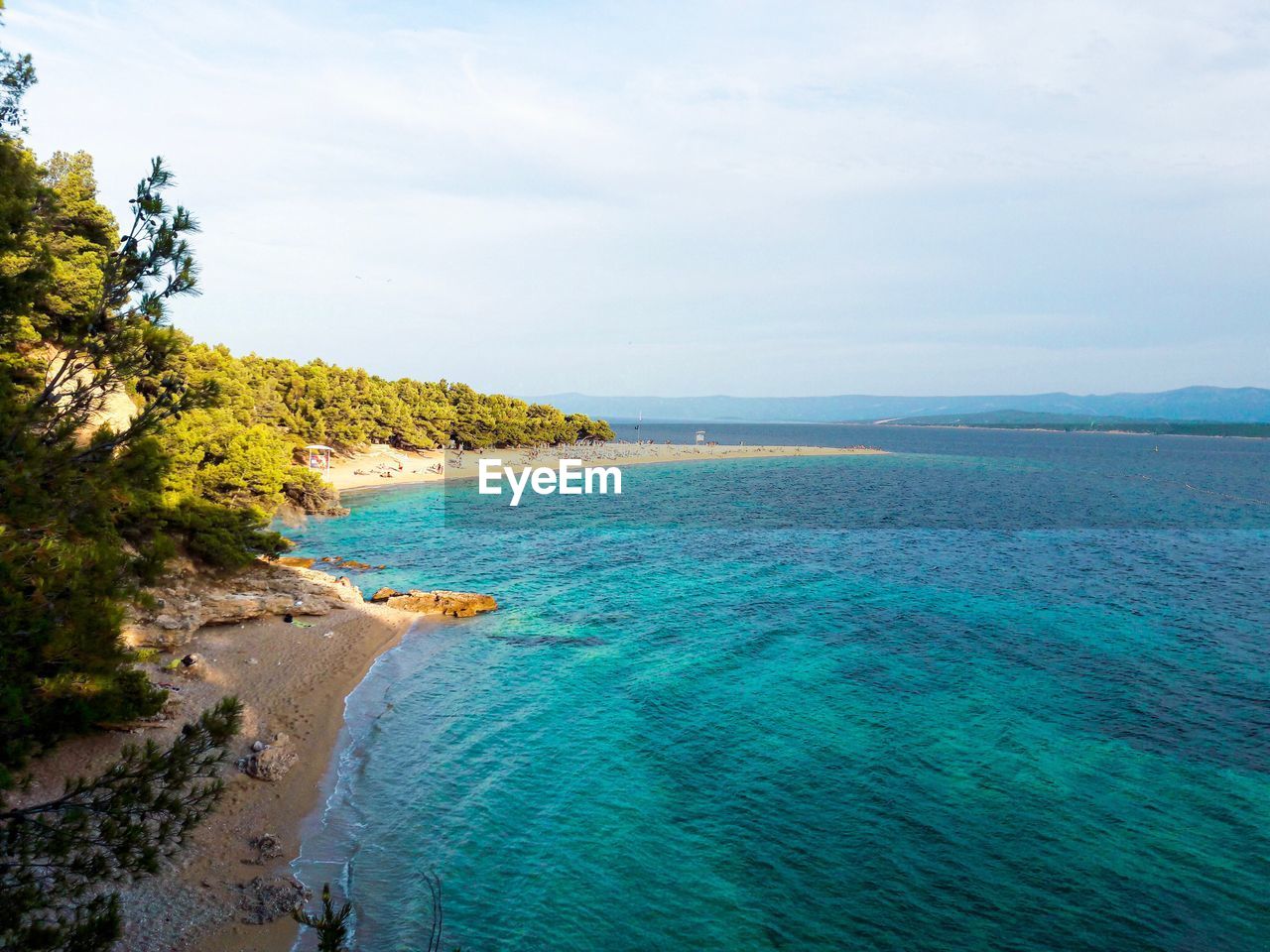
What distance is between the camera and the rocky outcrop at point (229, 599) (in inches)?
1112

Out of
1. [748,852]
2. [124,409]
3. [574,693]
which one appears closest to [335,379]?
[124,409]

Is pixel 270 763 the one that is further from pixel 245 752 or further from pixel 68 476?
pixel 68 476

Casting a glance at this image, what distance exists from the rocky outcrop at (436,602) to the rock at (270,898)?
24.2 meters

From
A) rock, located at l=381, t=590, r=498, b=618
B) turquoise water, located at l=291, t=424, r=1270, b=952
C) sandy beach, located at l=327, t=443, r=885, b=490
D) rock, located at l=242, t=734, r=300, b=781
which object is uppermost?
sandy beach, located at l=327, t=443, r=885, b=490

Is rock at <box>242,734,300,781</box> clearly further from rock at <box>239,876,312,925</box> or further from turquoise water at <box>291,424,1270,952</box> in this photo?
rock at <box>239,876,312,925</box>

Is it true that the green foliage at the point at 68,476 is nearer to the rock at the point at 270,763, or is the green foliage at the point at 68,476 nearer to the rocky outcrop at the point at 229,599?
the rock at the point at 270,763

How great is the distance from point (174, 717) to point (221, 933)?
9.75 meters

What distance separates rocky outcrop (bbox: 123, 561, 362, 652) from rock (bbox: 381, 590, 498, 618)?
2.57 metres

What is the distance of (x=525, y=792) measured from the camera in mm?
23547

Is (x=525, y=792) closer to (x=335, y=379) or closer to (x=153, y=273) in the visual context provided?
(x=153, y=273)

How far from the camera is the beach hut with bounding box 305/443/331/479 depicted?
81.9m

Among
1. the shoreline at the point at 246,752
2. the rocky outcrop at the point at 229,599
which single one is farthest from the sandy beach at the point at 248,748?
the rocky outcrop at the point at 229,599

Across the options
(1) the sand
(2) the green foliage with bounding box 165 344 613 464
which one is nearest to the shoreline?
(1) the sand

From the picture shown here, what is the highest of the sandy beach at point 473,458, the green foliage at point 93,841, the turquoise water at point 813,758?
the sandy beach at point 473,458
